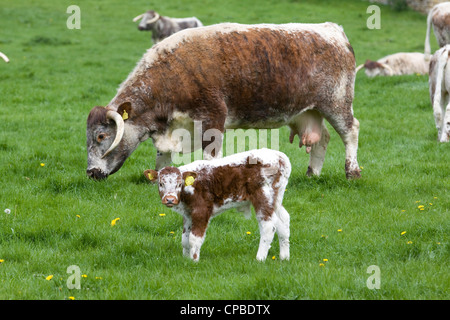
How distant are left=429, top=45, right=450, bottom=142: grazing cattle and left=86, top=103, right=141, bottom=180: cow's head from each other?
20.1ft

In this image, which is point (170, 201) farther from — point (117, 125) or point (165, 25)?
point (165, 25)

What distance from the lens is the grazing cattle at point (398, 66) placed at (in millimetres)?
19250

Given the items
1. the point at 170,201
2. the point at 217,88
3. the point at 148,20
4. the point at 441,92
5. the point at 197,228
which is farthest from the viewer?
the point at 148,20

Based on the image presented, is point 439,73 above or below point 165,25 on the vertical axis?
above

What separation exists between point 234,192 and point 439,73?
23.2 feet

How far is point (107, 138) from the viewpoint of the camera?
7.68 m

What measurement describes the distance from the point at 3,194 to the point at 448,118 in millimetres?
7588

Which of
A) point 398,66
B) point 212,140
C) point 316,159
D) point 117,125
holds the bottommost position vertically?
point 398,66

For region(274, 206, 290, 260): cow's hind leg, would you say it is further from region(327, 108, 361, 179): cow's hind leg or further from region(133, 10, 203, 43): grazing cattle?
region(133, 10, 203, 43): grazing cattle

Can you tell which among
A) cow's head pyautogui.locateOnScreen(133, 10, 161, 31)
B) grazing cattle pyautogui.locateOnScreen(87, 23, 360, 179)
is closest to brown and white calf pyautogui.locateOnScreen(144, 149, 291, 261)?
grazing cattle pyautogui.locateOnScreen(87, 23, 360, 179)

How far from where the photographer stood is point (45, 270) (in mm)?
5910

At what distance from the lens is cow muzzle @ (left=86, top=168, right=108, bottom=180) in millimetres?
7863

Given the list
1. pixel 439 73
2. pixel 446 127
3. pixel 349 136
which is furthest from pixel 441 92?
pixel 349 136
